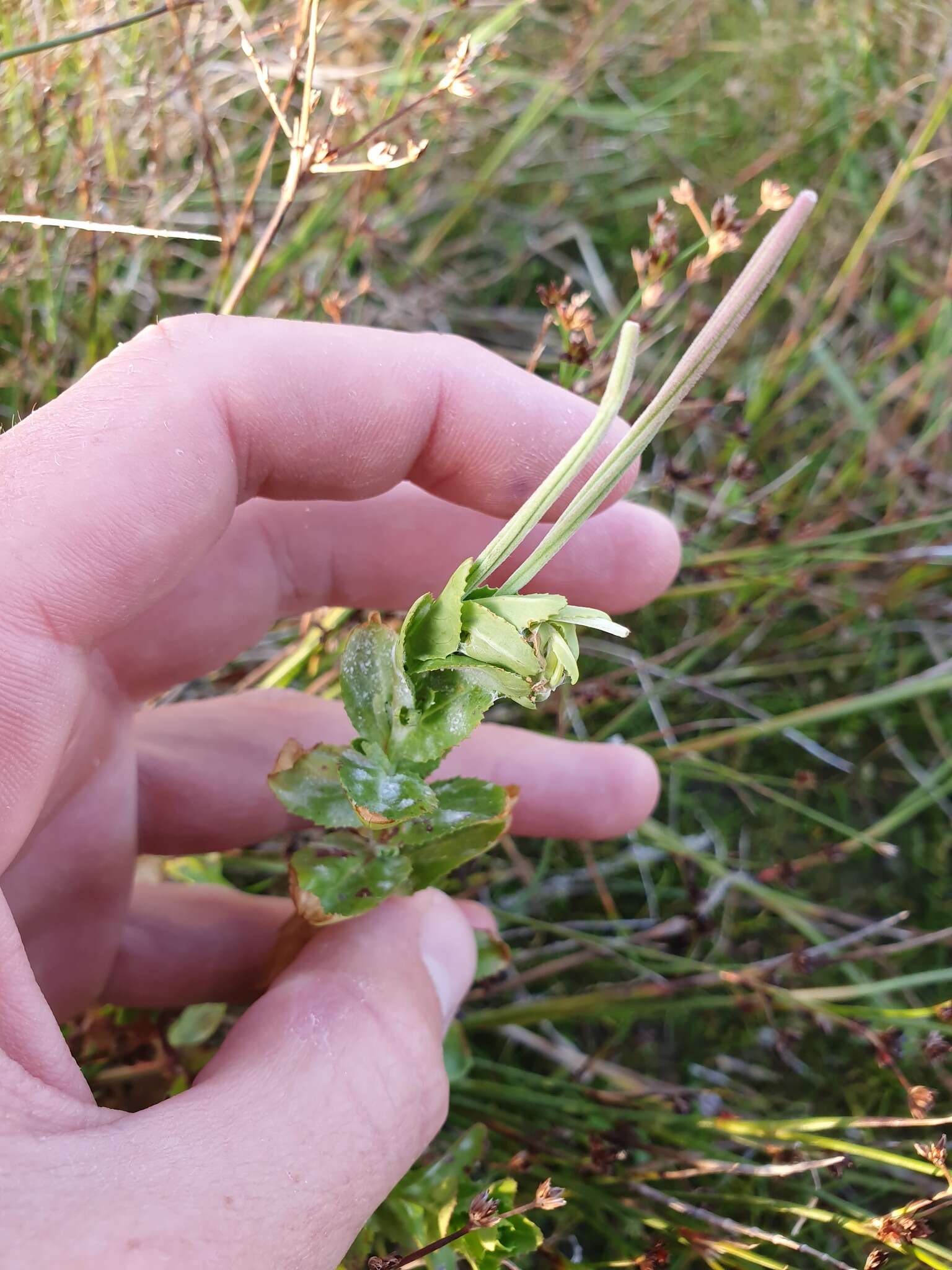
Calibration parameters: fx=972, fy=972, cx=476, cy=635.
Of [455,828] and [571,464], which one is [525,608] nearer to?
[571,464]

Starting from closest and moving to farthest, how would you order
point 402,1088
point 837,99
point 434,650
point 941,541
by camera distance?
point 434,650, point 402,1088, point 941,541, point 837,99

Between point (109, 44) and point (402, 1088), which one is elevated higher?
point (109, 44)

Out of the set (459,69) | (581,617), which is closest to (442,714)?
(581,617)

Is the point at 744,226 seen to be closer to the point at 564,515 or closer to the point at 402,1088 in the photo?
the point at 564,515

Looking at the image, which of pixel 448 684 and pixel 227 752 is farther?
pixel 227 752

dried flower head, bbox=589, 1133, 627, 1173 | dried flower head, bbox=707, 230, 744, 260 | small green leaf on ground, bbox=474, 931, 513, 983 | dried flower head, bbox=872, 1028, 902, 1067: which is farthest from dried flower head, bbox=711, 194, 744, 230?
dried flower head, bbox=589, 1133, 627, 1173

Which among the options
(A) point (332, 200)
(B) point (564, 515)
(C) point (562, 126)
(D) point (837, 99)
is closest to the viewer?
(B) point (564, 515)

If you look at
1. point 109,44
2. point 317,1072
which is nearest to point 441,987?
point 317,1072
